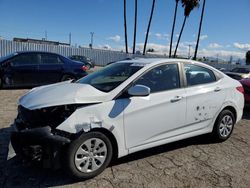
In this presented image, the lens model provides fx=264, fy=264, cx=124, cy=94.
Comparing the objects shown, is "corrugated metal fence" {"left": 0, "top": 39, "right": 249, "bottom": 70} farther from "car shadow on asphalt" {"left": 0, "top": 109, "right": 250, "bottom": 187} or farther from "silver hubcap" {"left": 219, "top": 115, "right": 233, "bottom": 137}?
"silver hubcap" {"left": 219, "top": 115, "right": 233, "bottom": 137}

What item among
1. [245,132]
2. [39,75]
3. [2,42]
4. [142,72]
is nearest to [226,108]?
[245,132]

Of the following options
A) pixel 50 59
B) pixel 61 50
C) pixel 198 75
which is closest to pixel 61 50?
pixel 61 50

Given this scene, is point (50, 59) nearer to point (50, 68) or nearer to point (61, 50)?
point (50, 68)

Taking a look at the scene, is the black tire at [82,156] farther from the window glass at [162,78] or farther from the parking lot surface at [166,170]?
the window glass at [162,78]

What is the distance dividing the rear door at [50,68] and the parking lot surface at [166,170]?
500 cm

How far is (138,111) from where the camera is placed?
3672 millimetres

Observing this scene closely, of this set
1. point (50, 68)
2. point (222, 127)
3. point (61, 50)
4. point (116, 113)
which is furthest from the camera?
point (61, 50)

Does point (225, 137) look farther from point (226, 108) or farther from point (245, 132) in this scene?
point (245, 132)

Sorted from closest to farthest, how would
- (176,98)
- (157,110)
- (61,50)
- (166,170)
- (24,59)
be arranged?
(166,170), (157,110), (176,98), (24,59), (61,50)

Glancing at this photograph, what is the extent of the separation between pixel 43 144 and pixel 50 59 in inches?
290

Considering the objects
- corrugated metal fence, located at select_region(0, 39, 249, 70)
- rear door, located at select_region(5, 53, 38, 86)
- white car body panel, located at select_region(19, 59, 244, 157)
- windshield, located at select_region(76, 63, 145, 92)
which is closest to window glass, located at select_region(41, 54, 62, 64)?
rear door, located at select_region(5, 53, 38, 86)

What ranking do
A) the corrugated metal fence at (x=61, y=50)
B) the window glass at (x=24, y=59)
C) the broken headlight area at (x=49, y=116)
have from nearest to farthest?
the broken headlight area at (x=49, y=116) → the window glass at (x=24, y=59) → the corrugated metal fence at (x=61, y=50)

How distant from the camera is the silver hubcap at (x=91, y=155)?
3.28 meters

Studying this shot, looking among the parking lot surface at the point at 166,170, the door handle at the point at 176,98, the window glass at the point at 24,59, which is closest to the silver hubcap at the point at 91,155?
the parking lot surface at the point at 166,170
